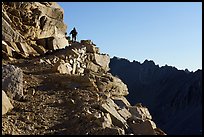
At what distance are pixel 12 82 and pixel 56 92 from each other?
117 inches

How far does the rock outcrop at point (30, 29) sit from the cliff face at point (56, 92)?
0.06 metres

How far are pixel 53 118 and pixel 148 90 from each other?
119m

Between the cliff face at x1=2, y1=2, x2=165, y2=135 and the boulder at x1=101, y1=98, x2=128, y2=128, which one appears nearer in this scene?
the cliff face at x1=2, y1=2, x2=165, y2=135

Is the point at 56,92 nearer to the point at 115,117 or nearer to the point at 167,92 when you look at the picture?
the point at 115,117

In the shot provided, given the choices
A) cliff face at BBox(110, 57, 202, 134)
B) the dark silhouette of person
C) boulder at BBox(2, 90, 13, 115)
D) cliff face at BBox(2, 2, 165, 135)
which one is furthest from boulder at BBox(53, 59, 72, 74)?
cliff face at BBox(110, 57, 202, 134)

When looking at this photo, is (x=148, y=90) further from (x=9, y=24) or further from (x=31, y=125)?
(x=31, y=125)

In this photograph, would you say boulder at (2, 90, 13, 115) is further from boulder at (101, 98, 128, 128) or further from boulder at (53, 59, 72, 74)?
boulder at (53, 59, 72, 74)

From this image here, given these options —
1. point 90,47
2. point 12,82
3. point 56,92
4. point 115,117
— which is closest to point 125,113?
point 115,117

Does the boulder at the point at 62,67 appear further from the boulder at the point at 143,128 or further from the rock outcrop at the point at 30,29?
the boulder at the point at 143,128

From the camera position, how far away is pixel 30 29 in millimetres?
26688

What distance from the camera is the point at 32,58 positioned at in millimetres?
23344

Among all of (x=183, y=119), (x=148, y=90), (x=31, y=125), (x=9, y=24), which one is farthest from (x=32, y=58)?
(x=148, y=90)

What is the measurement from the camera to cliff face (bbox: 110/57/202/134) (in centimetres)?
8869

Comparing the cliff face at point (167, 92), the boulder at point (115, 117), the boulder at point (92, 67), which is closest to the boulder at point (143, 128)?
the boulder at point (115, 117)
